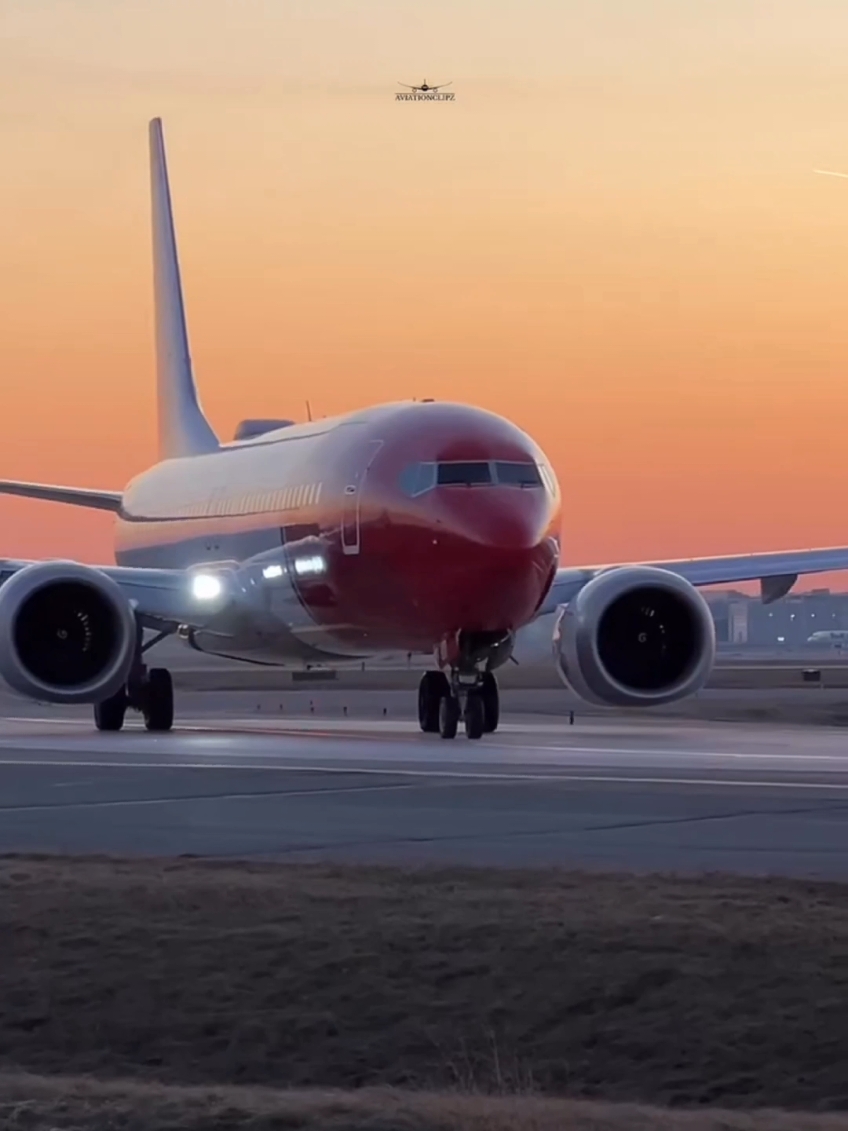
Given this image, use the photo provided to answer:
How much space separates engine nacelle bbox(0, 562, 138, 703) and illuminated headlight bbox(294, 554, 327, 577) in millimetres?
2290

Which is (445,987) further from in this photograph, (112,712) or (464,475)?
(112,712)

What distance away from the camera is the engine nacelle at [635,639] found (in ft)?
98.8

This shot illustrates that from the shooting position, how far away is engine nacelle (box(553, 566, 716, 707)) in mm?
30109

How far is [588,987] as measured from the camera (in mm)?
10008

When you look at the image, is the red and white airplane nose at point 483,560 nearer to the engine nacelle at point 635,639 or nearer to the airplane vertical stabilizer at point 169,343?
the engine nacelle at point 635,639

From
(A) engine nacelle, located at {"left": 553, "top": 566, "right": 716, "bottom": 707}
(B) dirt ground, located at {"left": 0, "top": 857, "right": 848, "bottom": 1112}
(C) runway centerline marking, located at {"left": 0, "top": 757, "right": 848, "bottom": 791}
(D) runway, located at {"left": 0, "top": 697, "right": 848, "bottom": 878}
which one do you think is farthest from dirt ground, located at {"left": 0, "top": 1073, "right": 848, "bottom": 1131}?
(A) engine nacelle, located at {"left": 553, "top": 566, "right": 716, "bottom": 707}

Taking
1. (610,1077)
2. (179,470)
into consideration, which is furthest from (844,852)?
(179,470)

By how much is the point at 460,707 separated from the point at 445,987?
1897 cm

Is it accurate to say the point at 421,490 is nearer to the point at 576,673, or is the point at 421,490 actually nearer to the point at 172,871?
the point at 576,673

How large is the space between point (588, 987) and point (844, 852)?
13.6 ft

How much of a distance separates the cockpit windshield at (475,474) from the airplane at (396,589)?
2 centimetres

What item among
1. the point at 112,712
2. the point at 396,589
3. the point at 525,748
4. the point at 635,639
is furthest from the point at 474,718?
the point at 112,712

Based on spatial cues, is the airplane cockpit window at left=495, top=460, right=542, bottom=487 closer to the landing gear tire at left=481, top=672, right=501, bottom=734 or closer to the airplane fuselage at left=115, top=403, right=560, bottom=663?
the airplane fuselage at left=115, top=403, right=560, bottom=663

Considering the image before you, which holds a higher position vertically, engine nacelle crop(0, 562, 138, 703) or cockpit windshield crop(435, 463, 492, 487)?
cockpit windshield crop(435, 463, 492, 487)
